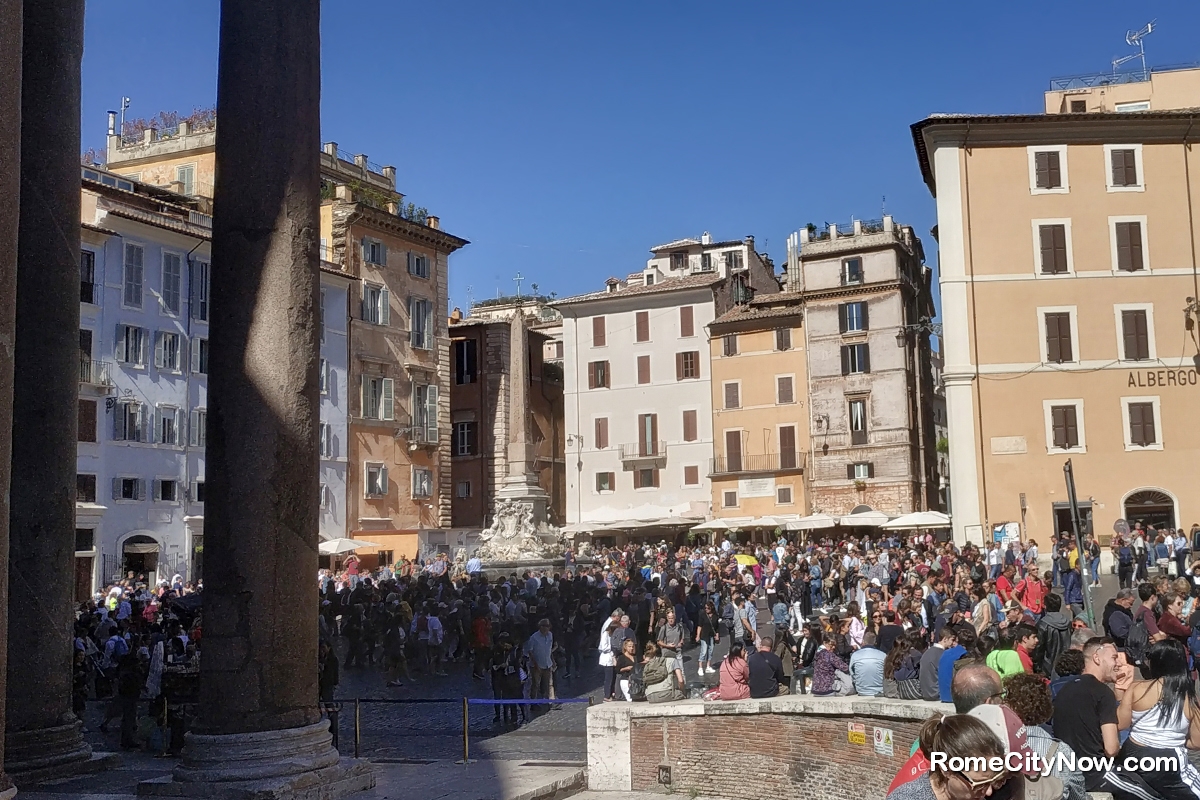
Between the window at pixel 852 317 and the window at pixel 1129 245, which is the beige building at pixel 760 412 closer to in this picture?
the window at pixel 852 317

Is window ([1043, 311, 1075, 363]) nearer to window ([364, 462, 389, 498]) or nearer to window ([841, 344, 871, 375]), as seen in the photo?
window ([841, 344, 871, 375])

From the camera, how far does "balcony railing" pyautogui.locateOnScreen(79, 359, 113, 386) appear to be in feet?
109

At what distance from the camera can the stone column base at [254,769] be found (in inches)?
Result: 282

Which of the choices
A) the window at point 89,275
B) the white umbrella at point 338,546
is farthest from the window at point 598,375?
the window at point 89,275

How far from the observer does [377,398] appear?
148ft

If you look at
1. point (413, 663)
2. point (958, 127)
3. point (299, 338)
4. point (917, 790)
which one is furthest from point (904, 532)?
point (917, 790)

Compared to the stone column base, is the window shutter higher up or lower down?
higher up

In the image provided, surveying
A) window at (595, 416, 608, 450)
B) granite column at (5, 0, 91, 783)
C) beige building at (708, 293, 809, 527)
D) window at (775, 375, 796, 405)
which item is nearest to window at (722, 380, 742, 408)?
beige building at (708, 293, 809, 527)

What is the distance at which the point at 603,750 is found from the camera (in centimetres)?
1009

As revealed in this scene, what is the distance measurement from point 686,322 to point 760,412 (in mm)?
5336

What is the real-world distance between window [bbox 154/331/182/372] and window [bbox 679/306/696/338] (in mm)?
22996

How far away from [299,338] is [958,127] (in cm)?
2912

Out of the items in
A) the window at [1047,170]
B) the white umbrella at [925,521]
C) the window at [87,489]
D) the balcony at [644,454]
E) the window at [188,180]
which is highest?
the window at [188,180]

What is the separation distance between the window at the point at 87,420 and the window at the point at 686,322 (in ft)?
86.7
